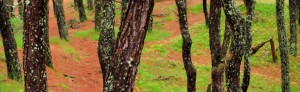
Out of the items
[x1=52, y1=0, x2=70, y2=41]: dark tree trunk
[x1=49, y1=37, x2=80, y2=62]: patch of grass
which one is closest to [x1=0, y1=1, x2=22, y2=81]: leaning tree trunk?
[x1=49, y1=37, x2=80, y2=62]: patch of grass

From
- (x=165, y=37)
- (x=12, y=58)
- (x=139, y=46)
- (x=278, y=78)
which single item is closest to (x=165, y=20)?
(x=165, y=37)

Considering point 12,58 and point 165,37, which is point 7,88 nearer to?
point 12,58

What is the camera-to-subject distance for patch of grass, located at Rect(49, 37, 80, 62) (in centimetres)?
2261

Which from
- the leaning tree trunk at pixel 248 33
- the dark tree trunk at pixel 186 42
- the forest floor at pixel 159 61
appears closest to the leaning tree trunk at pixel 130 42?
the leaning tree trunk at pixel 248 33

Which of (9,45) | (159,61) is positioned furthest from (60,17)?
(9,45)

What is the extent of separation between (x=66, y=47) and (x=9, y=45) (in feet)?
29.1

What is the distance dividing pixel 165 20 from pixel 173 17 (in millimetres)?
1201

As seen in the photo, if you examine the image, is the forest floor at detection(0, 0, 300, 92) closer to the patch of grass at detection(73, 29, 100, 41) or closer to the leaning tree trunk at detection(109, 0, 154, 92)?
the patch of grass at detection(73, 29, 100, 41)

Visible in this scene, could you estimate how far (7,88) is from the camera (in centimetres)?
1430

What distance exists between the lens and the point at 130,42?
569cm

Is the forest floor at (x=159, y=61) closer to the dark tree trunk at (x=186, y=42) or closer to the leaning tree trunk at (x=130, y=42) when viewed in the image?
the dark tree trunk at (x=186, y=42)

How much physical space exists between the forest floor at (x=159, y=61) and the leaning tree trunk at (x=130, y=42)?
9396 millimetres

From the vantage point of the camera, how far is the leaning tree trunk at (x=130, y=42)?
566 cm

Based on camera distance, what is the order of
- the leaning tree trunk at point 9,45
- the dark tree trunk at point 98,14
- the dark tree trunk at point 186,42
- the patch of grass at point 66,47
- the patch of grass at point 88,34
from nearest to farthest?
the dark tree trunk at point 186,42, the leaning tree trunk at point 9,45, the patch of grass at point 66,47, the dark tree trunk at point 98,14, the patch of grass at point 88,34
